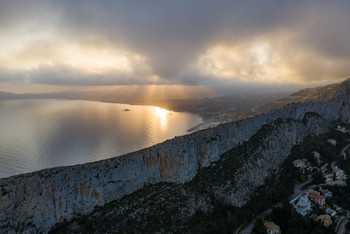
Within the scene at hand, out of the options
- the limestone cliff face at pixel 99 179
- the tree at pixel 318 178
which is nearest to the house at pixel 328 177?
the tree at pixel 318 178

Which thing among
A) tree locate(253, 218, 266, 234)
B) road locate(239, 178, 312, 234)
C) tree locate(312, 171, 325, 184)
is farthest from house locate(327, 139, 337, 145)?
tree locate(253, 218, 266, 234)

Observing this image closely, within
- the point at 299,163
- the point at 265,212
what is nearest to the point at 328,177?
the point at 299,163

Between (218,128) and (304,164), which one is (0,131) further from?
(304,164)

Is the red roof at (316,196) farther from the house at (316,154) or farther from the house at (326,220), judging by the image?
the house at (316,154)

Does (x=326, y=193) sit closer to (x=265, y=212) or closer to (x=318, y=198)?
(x=318, y=198)

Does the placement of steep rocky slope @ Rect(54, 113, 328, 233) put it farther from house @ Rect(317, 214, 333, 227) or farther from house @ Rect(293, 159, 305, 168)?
house @ Rect(317, 214, 333, 227)
